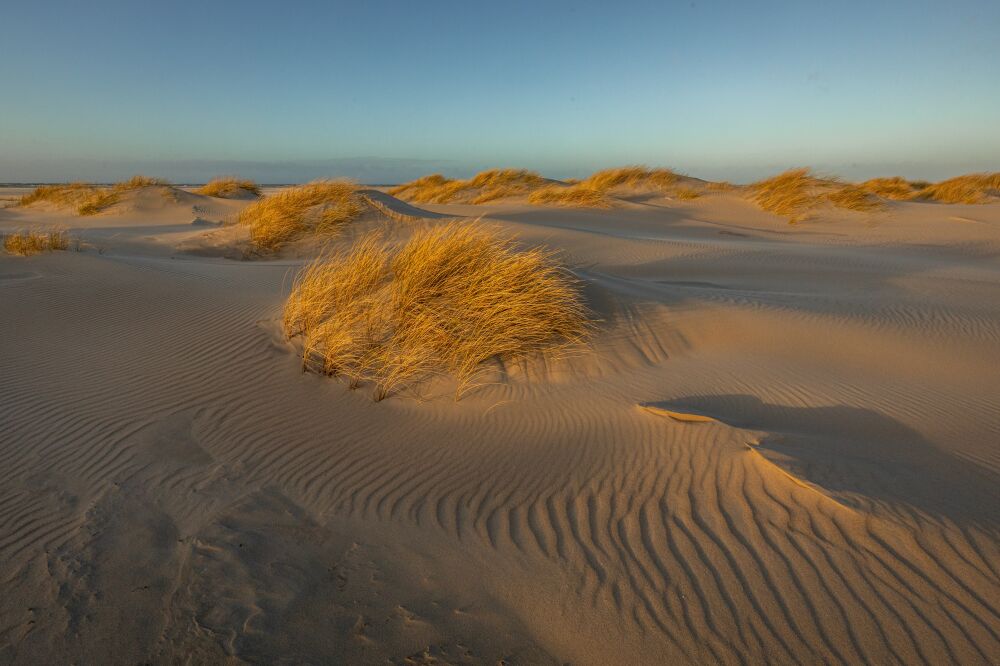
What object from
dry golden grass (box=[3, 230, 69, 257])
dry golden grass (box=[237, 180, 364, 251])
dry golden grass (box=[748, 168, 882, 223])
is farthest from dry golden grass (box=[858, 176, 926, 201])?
dry golden grass (box=[3, 230, 69, 257])

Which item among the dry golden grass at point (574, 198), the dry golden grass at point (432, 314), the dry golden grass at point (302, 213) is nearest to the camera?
the dry golden grass at point (432, 314)

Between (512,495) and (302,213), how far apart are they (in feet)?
29.4

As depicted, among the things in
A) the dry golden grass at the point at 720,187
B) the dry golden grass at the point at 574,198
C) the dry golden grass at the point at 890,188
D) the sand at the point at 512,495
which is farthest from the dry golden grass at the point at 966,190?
the sand at the point at 512,495

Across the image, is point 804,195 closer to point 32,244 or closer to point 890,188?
point 890,188

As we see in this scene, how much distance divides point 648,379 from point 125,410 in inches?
138

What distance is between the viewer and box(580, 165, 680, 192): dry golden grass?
2075cm

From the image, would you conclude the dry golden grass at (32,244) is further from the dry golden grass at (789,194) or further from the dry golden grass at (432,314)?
the dry golden grass at (789,194)

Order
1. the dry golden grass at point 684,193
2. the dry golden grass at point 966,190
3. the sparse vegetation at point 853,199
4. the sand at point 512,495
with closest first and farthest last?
the sand at point 512,495 < the sparse vegetation at point 853,199 < the dry golden grass at point 684,193 < the dry golden grass at point 966,190

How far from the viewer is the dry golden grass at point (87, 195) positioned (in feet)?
55.7

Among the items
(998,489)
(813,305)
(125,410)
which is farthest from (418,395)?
(813,305)

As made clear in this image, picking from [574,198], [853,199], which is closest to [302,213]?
[574,198]

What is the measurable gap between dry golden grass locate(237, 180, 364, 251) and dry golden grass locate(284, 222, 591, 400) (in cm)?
510

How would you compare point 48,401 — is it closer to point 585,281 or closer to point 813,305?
point 585,281

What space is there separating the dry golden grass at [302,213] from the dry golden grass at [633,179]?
1219 centimetres
